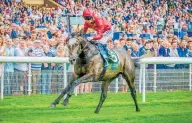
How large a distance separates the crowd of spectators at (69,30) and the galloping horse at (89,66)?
744 mm

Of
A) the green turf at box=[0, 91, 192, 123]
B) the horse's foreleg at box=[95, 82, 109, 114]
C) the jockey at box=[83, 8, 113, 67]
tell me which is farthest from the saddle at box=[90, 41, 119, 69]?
the green turf at box=[0, 91, 192, 123]

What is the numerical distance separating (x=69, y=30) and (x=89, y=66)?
9783 millimetres

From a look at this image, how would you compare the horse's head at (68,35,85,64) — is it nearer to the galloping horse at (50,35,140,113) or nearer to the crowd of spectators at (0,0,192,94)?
the galloping horse at (50,35,140,113)

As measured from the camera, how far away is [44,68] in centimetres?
1543

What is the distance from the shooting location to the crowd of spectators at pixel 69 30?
50.9 ft

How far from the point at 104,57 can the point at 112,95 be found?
4.24 m

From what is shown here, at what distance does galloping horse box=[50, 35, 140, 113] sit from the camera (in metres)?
11.4

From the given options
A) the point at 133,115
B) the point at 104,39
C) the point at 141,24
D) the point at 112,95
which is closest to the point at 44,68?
the point at 112,95

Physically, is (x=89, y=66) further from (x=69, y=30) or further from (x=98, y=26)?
(x=69, y=30)

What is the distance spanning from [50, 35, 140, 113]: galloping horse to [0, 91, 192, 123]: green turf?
0.39 m

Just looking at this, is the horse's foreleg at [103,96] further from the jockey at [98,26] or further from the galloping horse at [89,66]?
the jockey at [98,26]

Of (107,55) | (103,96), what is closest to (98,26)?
(107,55)

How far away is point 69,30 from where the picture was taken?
21.8 m

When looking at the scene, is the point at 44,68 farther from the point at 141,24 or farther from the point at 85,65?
the point at 141,24
